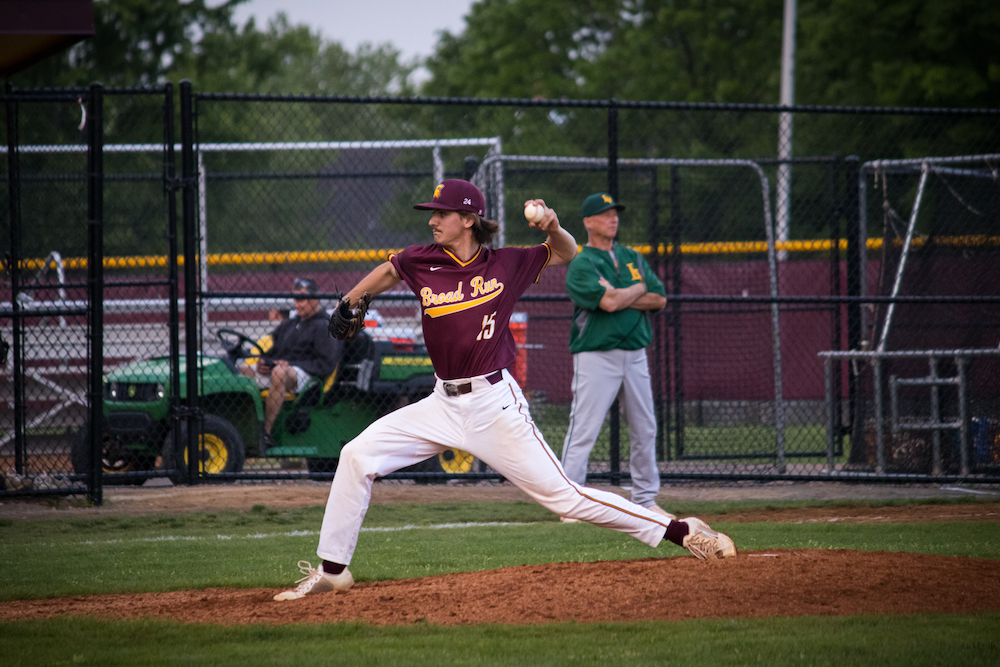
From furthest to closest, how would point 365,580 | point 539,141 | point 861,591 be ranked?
point 539,141 < point 365,580 < point 861,591

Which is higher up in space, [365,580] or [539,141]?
[539,141]

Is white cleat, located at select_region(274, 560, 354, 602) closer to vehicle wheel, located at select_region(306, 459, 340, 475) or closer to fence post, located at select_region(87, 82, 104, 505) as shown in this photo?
fence post, located at select_region(87, 82, 104, 505)

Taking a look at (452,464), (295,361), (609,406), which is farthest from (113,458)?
(609,406)

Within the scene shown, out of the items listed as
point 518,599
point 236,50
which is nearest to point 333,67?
point 236,50

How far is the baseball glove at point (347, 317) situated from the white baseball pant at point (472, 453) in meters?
0.48

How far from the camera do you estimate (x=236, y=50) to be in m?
26.8

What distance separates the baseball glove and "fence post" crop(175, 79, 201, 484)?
3688 mm

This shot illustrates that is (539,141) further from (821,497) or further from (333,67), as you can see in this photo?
(333,67)

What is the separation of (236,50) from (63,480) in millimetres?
20694

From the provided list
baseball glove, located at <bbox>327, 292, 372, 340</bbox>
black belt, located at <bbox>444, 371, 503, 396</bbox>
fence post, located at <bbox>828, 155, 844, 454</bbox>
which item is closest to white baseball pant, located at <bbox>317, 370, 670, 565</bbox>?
black belt, located at <bbox>444, 371, 503, 396</bbox>

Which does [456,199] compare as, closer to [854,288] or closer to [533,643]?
[533,643]

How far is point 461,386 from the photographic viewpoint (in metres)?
4.76

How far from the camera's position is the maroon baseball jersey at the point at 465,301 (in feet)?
15.7

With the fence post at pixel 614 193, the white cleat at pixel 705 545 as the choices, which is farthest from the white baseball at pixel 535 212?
the fence post at pixel 614 193
